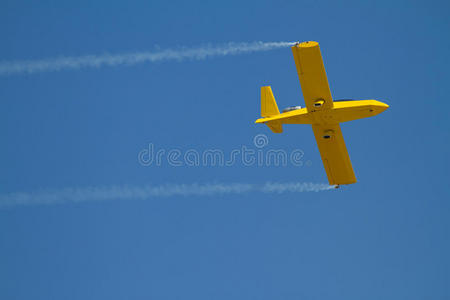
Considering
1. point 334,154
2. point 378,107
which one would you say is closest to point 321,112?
point 378,107

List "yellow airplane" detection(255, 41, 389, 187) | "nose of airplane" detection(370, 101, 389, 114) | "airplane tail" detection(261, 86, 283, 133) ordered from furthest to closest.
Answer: "airplane tail" detection(261, 86, 283, 133) → "nose of airplane" detection(370, 101, 389, 114) → "yellow airplane" detection(255, 41, 389, 187)

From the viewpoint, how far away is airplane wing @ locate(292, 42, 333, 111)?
41250mm

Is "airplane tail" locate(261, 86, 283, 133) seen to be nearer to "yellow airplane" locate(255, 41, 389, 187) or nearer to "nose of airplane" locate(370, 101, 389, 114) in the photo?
"yellow airplane" locate(255, 41, 389, 187)

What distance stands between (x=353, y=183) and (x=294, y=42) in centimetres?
1040

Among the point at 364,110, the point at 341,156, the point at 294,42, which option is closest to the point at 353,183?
the point at 341,156

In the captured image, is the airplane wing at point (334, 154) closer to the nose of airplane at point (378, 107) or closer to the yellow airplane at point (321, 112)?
the yellow airplane at point (321, 112)

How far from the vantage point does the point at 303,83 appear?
139 feet

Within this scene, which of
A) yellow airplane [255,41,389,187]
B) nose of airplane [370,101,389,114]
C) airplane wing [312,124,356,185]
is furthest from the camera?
airplane wing [312,124,356,185]

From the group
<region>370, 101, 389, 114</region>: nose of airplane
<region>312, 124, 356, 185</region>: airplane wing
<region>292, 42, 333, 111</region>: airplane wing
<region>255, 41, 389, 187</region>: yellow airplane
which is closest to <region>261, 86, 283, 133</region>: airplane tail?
<region>255, 41, 389, 187</region>: yellow airplane

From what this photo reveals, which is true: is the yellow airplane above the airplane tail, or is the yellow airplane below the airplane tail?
below

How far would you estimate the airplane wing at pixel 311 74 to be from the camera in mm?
41250

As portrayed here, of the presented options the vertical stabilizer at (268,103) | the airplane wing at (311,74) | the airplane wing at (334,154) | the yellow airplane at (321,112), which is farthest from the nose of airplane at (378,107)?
the vertical stabilizer at (268,103)

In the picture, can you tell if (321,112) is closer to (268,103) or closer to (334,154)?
(268,103)

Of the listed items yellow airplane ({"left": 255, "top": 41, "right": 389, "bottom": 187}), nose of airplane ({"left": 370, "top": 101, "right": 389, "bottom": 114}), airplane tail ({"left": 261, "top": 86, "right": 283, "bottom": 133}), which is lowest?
nose of airplane ({"left": 370, "top": 101, "right": 389, "bottom": 114})
